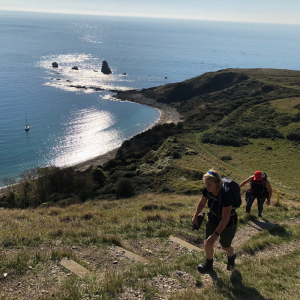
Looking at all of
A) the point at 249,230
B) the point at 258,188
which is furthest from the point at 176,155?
the point at 249,230

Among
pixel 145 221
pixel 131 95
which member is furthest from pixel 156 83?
pixel 145 221

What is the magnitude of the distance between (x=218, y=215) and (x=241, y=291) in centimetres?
155

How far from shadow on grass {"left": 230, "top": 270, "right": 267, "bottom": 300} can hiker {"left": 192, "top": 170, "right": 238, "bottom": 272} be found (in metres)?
0.51

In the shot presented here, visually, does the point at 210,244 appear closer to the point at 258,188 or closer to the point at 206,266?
the point at 206,266

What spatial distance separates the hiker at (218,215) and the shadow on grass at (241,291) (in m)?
0.51

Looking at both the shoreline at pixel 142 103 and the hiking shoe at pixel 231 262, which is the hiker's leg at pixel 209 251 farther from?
the shoreline at pixel 142 103

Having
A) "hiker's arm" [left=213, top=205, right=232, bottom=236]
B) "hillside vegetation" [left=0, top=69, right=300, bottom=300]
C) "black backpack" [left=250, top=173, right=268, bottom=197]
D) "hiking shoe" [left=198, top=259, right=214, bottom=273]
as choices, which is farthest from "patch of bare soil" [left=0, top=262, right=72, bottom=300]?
"black backpack" [left=250, top=173, right=268, bottom=197]

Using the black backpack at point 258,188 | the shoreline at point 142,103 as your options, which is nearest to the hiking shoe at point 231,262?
the black backpack at point 258,188

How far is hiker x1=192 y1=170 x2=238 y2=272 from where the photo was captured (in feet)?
17.3

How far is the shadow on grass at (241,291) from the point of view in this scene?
5.16 m

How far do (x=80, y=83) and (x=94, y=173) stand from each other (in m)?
96.6

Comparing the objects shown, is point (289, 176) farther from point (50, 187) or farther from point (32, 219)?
point (32, 219)

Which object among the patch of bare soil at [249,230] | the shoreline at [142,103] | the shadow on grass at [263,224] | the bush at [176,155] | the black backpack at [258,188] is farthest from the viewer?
the shoreline at [142,103]

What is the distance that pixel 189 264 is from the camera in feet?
22.0
